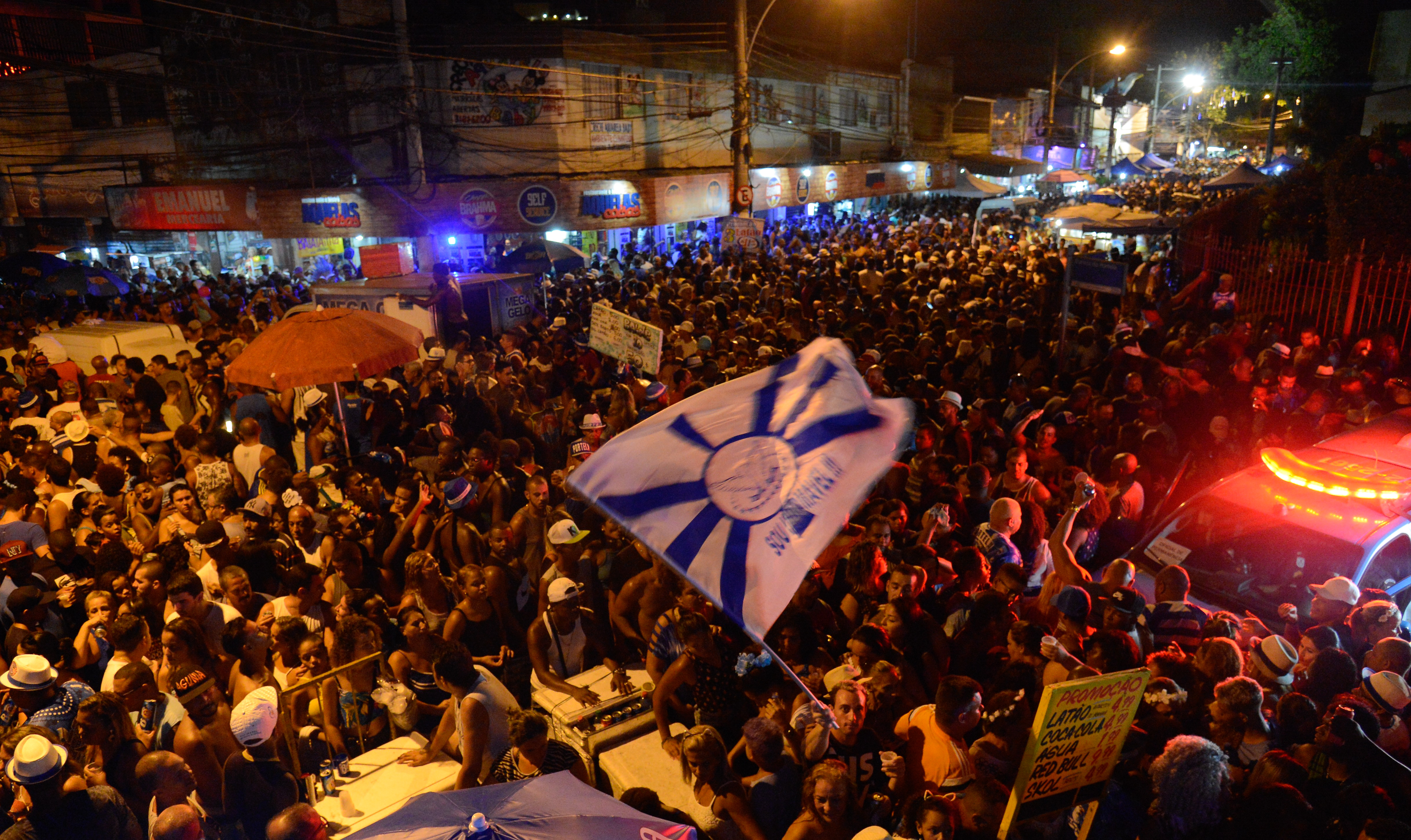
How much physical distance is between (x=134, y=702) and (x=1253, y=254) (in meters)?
16.5

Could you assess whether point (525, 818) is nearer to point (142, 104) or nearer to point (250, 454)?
point (250, 454)

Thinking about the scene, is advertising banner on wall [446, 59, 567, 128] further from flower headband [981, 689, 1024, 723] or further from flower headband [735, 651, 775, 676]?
flower headband [981, 689, 1024, 723]

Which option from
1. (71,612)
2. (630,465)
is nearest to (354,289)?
(71,612)

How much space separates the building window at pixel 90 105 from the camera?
27953 mm

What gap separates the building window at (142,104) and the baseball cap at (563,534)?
1107 inches

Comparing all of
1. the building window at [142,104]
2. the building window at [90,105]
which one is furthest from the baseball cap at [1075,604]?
the building window at [90,105]

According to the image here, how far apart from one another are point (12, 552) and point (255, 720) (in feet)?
12.5

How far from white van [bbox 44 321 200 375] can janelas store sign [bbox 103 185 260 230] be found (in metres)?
9.84

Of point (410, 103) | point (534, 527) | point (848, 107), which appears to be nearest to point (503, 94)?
point (410, 103)

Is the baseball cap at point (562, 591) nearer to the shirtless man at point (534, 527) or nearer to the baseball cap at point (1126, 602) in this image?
the shirtless man at point (534, 527)

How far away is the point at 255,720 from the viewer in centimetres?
402

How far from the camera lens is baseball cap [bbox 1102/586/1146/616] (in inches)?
185

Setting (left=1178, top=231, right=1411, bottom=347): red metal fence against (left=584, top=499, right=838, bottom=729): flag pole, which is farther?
(left=1178, top=231, right=1411, bottom=347): red metal fence

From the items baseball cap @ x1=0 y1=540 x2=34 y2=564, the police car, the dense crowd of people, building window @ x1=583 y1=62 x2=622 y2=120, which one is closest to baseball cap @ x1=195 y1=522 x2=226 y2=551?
the dense crowd of people
